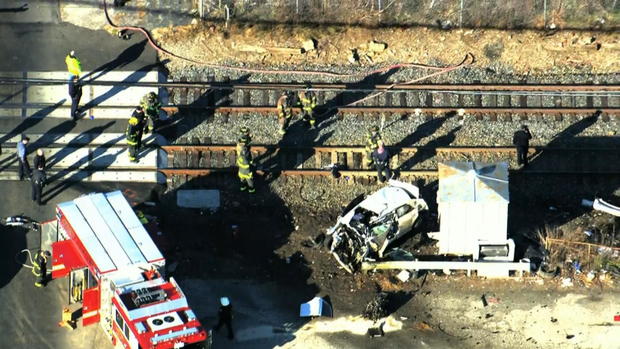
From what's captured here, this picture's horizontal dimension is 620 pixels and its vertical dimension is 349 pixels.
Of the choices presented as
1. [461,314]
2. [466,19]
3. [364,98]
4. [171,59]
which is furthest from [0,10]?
[461,314]

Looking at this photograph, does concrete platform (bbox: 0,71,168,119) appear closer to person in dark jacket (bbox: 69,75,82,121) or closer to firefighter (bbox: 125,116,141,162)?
person in dark jacket (bbox: 69,75,82,121)

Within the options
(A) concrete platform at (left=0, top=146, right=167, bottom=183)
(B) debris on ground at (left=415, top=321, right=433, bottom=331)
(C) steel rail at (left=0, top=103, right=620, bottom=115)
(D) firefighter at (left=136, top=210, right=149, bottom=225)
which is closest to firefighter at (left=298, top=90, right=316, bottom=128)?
(C) steel rail at (left=0, top=103, right=620, bottom=115)

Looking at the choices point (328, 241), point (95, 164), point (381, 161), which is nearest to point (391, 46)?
point (381, 161)

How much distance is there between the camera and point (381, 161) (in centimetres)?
3519

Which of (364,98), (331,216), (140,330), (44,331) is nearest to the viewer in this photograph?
(140,330)

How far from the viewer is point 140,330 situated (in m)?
30.1

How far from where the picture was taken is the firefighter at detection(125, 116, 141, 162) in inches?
1390

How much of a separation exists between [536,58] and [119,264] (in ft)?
44.2

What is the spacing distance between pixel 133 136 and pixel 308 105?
4.43 meters

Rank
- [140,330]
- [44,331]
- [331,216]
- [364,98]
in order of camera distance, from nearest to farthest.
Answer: [140,330] < [44,331] < [331,216] < [364,98]

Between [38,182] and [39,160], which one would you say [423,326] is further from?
[39,160]

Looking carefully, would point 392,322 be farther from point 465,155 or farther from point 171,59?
point 171,59

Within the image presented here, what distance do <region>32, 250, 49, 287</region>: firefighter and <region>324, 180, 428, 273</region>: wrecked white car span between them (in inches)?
258

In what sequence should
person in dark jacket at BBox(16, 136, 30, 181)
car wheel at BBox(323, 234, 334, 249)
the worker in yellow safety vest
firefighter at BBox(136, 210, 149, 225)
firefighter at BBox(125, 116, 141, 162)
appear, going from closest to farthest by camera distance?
firefighter at BBox(136, 210, 149, 225) → car wheel at BBox(323, 234, 334, 249) → person in dark jacket at BBox(16, 136, 30, 181) → firefighter at BBox(125, 116, 141, 162) → the worker in yellow safety vest
